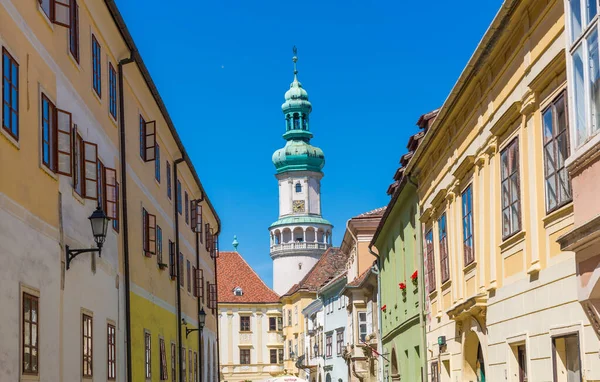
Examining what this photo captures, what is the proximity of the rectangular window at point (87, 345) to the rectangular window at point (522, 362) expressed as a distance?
650 cm

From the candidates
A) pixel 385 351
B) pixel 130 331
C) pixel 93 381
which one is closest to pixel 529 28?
pixel 93 381

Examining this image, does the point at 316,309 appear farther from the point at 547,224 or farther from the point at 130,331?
the point at 547,224

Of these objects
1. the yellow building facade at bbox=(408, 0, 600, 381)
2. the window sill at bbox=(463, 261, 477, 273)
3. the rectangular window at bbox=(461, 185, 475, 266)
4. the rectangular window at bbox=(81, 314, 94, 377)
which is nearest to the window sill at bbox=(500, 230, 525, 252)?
the yellow building facade at bbox=(408, 0, 600, 381)

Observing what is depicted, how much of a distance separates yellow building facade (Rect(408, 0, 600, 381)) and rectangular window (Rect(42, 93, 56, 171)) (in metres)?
6.09

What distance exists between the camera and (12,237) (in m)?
11.4

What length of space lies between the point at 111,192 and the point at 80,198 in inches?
81.0

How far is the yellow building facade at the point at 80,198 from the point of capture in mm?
11812

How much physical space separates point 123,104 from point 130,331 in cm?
448

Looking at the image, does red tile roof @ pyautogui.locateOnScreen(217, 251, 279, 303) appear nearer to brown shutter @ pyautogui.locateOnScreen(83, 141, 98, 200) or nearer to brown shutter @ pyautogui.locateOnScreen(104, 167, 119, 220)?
brown shutter @ pyautogui.locateOnScreen(104, 167, 119, 220)

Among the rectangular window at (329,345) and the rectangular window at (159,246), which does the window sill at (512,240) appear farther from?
the rectangular window at (329,345)

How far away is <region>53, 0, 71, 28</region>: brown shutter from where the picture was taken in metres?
14.0

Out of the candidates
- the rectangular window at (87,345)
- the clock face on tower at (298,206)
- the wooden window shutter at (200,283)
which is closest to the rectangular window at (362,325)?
the wooden window shutter at (200,283)

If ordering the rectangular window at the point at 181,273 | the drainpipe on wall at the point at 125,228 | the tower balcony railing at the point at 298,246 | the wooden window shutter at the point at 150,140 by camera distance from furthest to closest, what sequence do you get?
the tower balcony railing at the point at 298,246 < the rectangular window at the point at 181,273 < the wooden window shutter at the point at 150,140 < the drainpipe on wall at the point at 125,228

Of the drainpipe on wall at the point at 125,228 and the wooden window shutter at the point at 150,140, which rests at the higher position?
the wooden window shutter at the point at 150,140
